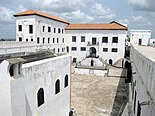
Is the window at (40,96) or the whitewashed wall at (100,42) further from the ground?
the whitewashed wall at (100,42)

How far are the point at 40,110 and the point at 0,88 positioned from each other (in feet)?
12.1

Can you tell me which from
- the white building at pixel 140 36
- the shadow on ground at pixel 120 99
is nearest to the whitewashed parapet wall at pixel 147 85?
the shadow on ground at pixel 120 99

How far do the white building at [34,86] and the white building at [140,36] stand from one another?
3382 cm

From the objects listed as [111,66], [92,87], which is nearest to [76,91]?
[92,87]

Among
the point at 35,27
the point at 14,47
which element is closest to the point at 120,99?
the point at 14,47

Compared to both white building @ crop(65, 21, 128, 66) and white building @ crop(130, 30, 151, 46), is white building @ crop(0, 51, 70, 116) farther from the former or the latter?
white building @ crop(130, 30, 151, 46)

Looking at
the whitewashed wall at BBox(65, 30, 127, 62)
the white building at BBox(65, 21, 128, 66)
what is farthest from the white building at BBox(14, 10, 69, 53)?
the white building at BBox(65, 21, 128, 66)

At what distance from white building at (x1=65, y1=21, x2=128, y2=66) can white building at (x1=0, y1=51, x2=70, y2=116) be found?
997 inches

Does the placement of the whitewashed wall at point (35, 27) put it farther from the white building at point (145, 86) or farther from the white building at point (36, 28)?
the white building at point (145, 86)

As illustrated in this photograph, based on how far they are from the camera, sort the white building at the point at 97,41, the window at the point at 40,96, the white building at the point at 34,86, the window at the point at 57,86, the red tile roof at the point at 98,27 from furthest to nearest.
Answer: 1. the red tile roof at the point at 98,27
2. the white building at the point at 97,41
3. the window at the point at 57,86
4. the window at the point at 40,96
5. the white building at the point at 34,86

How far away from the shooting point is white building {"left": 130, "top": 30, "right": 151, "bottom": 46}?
42.7 m

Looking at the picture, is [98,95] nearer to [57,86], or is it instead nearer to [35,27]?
[57,86]

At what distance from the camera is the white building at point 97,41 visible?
1553 inches

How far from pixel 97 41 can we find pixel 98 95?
71.4 ft
